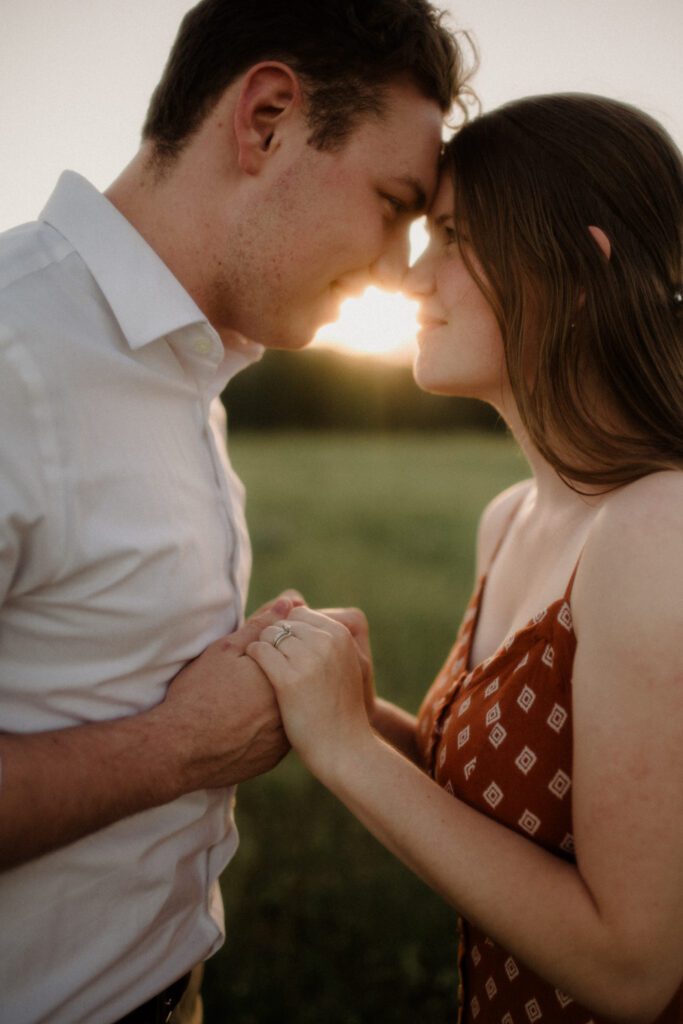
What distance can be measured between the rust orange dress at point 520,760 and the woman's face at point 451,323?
0.77 meters

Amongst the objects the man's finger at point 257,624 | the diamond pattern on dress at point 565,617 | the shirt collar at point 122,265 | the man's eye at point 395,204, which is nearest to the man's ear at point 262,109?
the man's eye at point 395,204

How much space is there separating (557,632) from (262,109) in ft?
5.51

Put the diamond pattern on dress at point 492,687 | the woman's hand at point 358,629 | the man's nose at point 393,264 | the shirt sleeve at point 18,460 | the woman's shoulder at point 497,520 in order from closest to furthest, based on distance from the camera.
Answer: the shirt sleeve at point 18,460 < the diamond pattern on dress at point 492,687 < the woman's hand at point 358,629 < the man's nose at point 393,264 < the woman's shoulder at point 497,520

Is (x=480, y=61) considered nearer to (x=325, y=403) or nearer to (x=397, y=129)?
(x=397, y=129)

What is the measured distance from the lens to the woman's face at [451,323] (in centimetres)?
226

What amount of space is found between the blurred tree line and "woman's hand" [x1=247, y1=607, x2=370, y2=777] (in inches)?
1083

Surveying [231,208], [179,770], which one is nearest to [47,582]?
[179,770]

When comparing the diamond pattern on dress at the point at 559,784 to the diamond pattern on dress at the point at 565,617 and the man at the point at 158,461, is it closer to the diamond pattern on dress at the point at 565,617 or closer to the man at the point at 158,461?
the diamond pattern on dress at the point at 565,617

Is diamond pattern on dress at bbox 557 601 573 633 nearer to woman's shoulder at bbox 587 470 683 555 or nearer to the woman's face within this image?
woman's shoulder at bbox 587 470 683 555

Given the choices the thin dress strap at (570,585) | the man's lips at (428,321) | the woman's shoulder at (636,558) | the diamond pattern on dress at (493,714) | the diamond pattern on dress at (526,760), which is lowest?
the diamond pattern on dress at (526,760)

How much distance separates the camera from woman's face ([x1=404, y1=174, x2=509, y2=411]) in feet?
7.42

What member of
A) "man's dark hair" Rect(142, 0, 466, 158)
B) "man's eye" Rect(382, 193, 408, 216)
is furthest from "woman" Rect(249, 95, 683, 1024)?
"man's dark hair" Rect(142, 0, 466, 158)

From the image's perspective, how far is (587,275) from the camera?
2.08 m

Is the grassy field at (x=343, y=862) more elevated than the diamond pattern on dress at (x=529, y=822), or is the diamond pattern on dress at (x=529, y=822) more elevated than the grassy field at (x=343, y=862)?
the diamond pattern on dress at (x=529, y=822)
